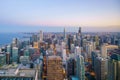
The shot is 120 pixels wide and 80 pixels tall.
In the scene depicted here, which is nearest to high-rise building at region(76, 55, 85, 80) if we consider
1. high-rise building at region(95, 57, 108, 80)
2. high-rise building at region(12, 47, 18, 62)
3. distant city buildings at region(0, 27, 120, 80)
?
distant city buildings at region(0, 27, 120, 80)

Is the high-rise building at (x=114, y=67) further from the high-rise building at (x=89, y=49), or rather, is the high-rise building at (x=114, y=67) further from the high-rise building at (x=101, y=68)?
the high-rise building at (x=89, y=49)

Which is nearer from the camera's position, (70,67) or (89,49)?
(70,67)

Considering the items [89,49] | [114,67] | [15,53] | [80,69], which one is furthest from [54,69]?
[89,49]

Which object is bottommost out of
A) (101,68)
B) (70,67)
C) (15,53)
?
(70,67)

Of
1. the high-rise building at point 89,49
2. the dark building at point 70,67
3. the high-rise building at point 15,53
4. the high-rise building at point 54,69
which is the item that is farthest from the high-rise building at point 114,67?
the high-rise building at point 15,53

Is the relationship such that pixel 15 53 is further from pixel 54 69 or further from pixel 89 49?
pixel 89 49

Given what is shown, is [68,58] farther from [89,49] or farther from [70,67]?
[89,49]

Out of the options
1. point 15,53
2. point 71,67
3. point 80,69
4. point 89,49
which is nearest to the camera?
point 80,69

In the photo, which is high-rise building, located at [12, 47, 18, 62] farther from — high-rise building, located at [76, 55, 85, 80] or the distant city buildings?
high-rise building, located at [76, 55, 85, 80]

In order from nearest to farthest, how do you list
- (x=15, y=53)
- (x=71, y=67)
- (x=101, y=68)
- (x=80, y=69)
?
(x=101, y=68)
(x=80, y=69)
(x=71, y=67)
(x=15, y=53)

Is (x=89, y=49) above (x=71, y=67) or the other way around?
above
